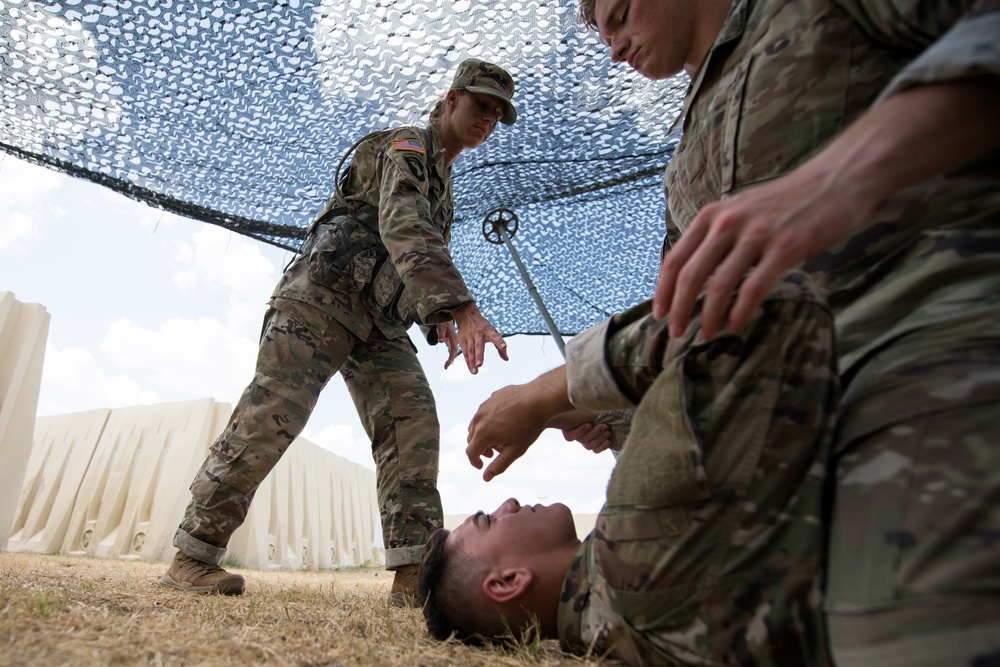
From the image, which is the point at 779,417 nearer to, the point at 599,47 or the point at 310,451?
the point at 599,47

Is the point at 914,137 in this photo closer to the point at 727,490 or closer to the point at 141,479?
the point at 727,490

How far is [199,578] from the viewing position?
2.34m

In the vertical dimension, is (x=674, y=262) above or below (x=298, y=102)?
below

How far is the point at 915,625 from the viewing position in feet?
2.31

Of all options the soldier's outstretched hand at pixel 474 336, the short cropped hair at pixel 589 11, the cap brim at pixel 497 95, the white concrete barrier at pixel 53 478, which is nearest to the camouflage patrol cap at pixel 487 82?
the cap brim at pixel 497 95

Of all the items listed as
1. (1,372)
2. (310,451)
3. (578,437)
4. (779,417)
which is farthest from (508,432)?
(310,451)

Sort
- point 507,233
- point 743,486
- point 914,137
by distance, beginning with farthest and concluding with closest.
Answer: point 507,233, point 743,486, point 914,137

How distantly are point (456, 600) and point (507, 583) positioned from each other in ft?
0.44

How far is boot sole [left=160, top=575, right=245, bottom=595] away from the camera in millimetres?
2283

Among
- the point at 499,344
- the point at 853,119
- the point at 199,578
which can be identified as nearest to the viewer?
the point at 853,119

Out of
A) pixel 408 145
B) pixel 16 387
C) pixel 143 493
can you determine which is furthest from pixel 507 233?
pixel 143 493

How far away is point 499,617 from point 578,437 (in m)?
0.44

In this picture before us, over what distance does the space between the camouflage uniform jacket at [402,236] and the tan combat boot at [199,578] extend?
103cm

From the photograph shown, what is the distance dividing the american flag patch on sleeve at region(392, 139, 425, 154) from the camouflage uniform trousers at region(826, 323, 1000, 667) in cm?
214
